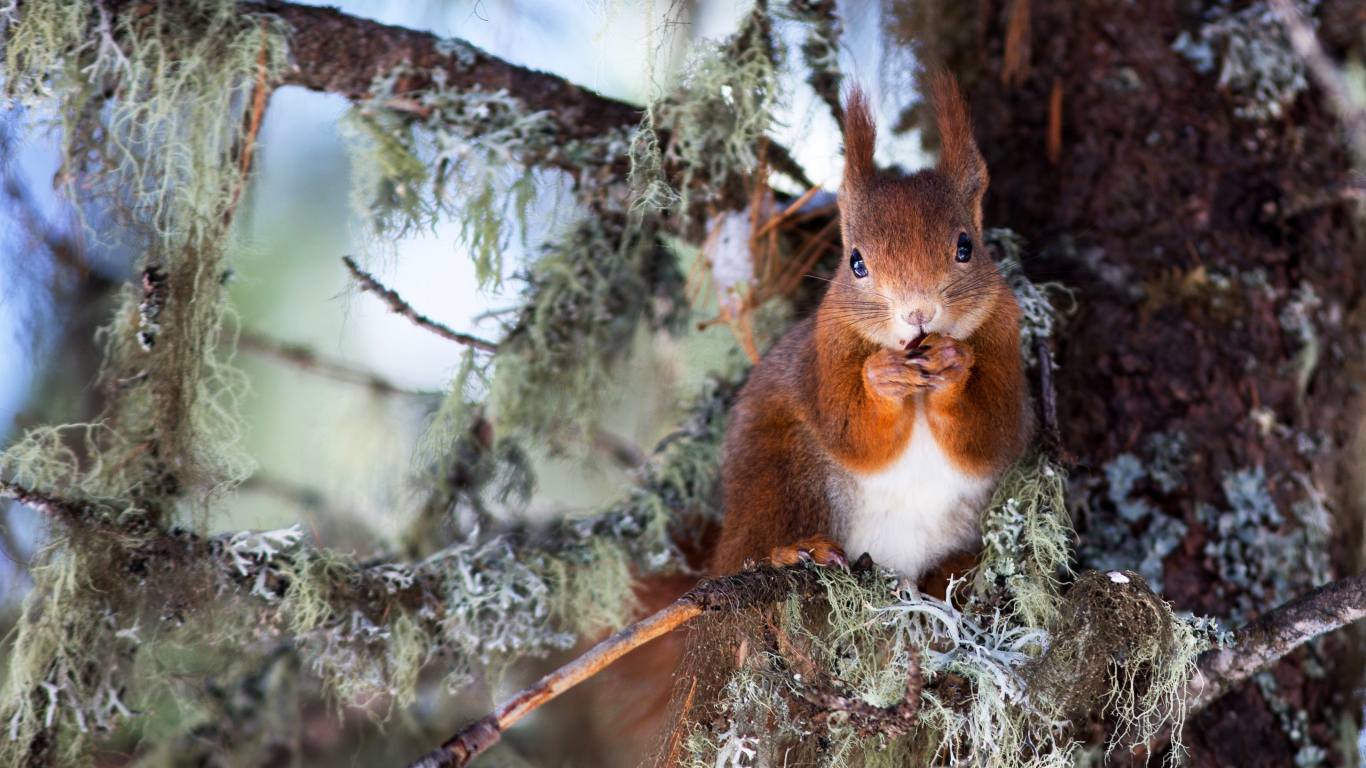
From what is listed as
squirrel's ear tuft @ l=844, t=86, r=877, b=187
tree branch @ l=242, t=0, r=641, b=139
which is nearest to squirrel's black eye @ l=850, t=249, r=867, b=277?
squirrel's ear tuft @ l=844, t=86, r=877, b=187

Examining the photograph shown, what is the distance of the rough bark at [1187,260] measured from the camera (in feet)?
6.56

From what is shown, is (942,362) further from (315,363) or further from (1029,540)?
(315,363)

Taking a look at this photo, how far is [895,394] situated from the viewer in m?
1.80

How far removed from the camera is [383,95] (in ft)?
6.61

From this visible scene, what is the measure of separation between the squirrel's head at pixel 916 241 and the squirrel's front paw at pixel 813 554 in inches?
14.2

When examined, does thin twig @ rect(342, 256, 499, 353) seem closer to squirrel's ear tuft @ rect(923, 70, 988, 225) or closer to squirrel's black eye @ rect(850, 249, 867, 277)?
squirrel's black eye @ rect(850, 249, 867, 277)

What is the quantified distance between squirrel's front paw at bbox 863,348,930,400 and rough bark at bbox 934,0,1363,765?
0.44 metres

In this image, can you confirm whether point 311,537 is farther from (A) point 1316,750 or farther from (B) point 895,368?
(A) point 1316,750

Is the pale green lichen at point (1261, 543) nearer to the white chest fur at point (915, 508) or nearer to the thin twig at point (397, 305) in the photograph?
the white chest fur at point (915, 508)

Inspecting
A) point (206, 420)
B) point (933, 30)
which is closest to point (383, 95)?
point (206, 420)

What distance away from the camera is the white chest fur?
193cm

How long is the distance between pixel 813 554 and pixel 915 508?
0.27m

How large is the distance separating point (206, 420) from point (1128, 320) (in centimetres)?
169

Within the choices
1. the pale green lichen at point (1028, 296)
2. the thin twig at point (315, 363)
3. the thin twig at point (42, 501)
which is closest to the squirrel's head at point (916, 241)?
the pale green lichen at point (1028, 296)
